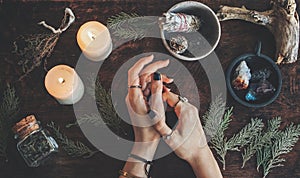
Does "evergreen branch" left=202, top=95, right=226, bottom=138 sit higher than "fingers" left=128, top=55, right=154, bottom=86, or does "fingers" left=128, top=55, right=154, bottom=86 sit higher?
A: "fingers" left=128, top=55, right=154, bottom=86

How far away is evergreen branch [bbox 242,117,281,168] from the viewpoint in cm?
122

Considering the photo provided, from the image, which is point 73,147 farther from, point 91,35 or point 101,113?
point 91,35

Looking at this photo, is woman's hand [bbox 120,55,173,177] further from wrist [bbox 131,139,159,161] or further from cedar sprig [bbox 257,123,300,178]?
cedar sprig [bbox 257,123,300,178]

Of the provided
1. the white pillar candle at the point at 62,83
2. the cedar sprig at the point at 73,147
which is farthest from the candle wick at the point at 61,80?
the cedar sprig at the point at 73,147

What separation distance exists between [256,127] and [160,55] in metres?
0.26

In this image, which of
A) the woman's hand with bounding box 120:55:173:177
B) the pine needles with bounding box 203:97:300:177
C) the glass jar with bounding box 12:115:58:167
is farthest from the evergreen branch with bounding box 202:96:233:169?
the glass jar with bounding box 12:115:58:167

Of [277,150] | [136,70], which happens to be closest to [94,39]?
[136,70]

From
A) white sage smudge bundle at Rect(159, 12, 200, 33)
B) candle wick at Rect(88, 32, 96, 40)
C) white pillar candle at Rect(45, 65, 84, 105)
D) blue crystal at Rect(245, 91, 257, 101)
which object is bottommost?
blue crystal at Rect(245, 91, 257, 101)

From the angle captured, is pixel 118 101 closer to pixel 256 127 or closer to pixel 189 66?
pixel 189 66

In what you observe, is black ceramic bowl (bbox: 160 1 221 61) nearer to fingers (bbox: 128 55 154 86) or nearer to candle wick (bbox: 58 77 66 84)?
fingers (bbox: 128 55 154 86)

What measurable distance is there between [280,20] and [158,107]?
1.07ft

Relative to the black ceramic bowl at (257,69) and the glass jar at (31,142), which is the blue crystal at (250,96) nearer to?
the black ceramic bowl at (257,69)

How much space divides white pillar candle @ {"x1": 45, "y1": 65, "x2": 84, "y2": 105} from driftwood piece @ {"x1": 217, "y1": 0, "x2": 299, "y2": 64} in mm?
347

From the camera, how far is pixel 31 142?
3.88ft
